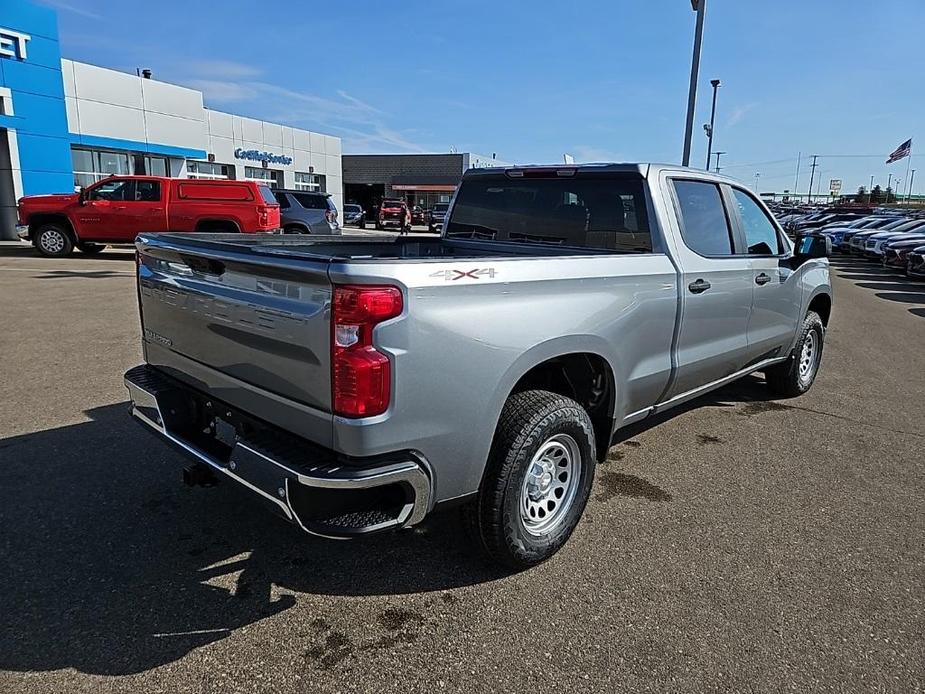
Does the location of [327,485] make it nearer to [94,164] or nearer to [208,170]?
[94,164]

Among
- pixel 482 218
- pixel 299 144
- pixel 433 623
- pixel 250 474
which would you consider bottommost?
pixel 433 623

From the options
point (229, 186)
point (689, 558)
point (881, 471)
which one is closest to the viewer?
point (689, 558)

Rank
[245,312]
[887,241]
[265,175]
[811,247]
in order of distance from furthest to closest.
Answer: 1. [265,175]
2. [887,241]
3. [811,247]
4. [245,312]

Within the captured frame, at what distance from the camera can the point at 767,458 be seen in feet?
15.4

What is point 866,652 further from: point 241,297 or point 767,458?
point 241,297

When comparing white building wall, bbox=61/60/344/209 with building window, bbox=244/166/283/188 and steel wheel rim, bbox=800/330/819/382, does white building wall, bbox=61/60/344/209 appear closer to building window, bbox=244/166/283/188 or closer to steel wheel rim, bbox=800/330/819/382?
building window, bbox=244/166/283/188

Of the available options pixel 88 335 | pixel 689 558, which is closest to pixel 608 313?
pixel 689 558

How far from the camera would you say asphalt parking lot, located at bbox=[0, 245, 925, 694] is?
A: 2477mm

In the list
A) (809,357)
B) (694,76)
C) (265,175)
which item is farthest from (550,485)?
(265,175)

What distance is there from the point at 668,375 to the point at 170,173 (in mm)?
27725

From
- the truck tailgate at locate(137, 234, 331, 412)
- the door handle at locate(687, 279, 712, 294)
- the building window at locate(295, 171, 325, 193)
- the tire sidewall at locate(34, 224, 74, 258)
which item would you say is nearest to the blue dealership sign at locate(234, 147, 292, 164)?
the building window at locate(295, 171, 325, 193)

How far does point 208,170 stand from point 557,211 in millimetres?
30123

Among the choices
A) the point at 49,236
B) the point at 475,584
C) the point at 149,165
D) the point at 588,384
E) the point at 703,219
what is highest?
the point at 149,165

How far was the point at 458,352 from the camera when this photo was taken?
8.36ft
